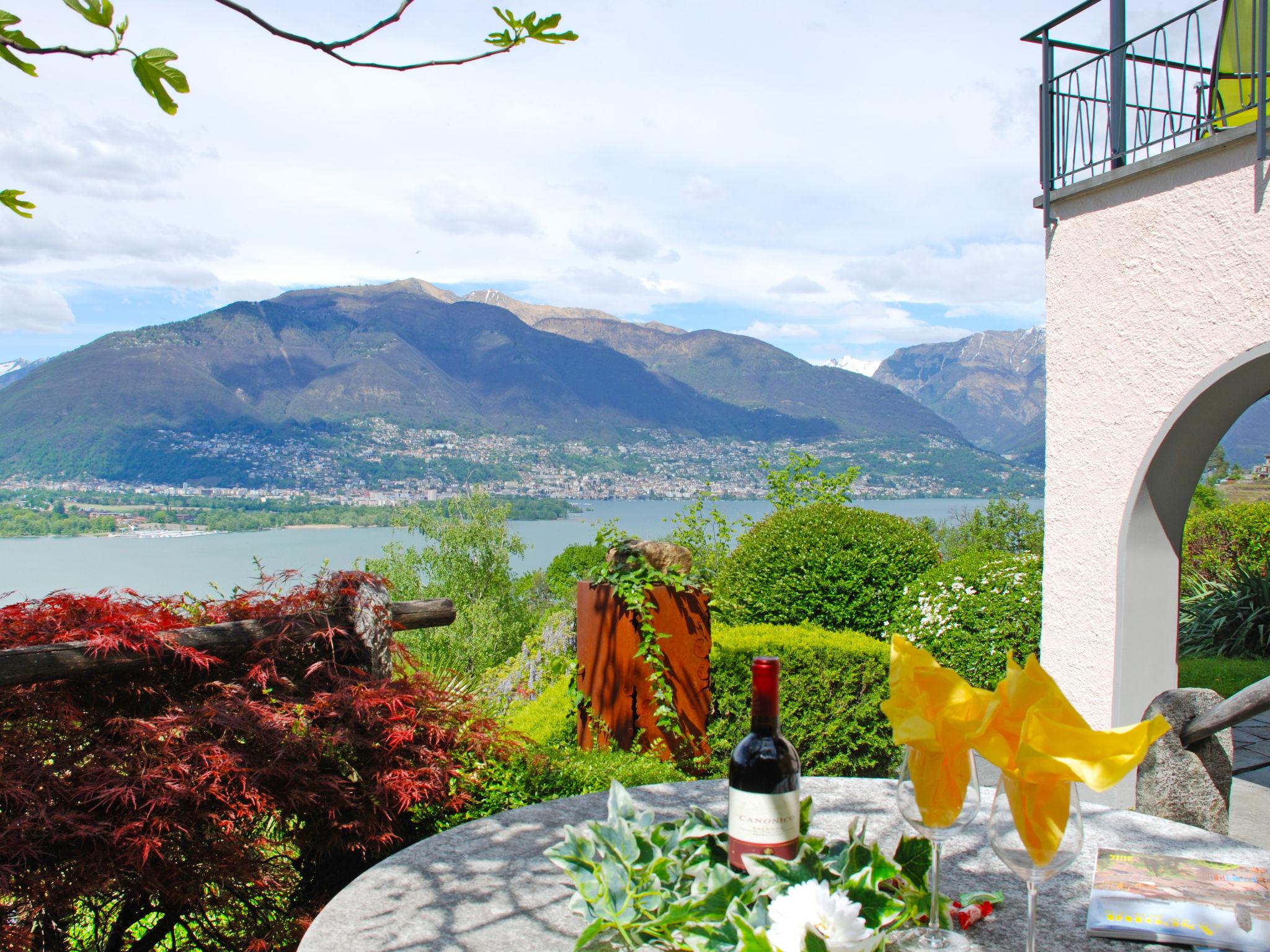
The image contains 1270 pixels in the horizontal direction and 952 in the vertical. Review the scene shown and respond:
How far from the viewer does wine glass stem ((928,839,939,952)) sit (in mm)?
1188

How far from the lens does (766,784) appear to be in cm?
118

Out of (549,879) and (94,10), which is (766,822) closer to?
(549,879)

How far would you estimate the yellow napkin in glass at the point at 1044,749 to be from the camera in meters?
0.94

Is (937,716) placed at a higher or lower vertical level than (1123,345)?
lower

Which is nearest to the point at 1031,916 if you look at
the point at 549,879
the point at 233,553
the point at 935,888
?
the point at 935,888

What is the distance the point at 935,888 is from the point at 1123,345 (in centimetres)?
404

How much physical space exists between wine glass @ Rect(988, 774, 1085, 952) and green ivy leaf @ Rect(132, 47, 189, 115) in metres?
A: 1.45

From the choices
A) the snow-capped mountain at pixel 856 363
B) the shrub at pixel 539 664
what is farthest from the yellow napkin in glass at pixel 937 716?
the snow-capped mountain at pixel 856 363

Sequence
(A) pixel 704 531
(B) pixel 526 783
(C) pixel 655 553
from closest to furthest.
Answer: (B) pixel 526 783 < (C) pixel 655 553 < (A) pixel 704 531

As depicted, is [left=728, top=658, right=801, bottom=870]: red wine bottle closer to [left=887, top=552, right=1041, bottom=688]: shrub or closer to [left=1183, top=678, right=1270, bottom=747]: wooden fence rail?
[left=1183, top=678, right=1270, bottom=747]: wooden fence rail

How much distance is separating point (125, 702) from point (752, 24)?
329 centimetres

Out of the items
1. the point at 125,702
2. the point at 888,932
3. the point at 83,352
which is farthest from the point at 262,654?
the point at 83,352

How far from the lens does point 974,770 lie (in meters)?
1.18

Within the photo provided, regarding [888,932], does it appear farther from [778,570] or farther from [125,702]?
[778,570]
